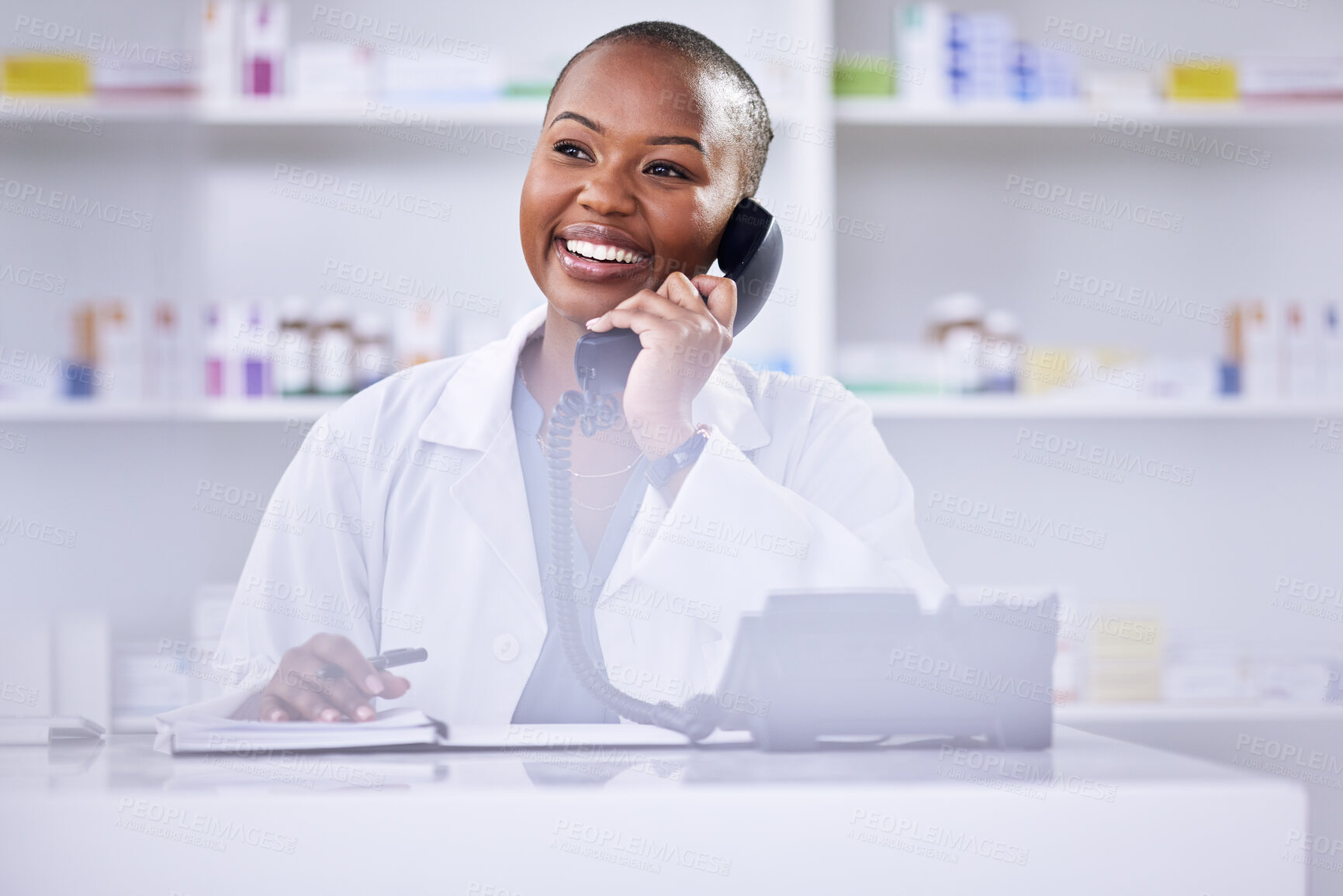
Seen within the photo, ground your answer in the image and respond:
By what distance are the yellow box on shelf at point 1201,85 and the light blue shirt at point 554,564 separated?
1.50 metres

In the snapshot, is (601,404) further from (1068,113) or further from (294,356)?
(1068,113)

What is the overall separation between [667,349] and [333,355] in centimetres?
114

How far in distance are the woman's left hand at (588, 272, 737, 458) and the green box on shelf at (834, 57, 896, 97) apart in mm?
1164

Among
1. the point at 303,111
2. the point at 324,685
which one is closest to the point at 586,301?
the point at 324,685

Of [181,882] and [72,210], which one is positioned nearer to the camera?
[181,882]

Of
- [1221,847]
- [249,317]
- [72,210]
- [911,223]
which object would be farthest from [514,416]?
[911,223]

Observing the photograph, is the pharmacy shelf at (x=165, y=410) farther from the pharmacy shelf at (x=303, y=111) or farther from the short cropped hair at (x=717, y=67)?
the short cropped hair at (x=717, y=67)

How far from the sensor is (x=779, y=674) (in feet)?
2.46

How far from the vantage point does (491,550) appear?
1413 millimetres

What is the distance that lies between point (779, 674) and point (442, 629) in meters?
0.75

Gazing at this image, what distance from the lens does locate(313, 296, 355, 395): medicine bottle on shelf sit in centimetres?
211

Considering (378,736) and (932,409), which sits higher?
(932,409)

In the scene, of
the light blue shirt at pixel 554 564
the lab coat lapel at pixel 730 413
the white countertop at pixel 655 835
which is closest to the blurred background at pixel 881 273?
the lab coat lapel at pixel 730 413

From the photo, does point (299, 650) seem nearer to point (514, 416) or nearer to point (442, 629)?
point (442, 629)
